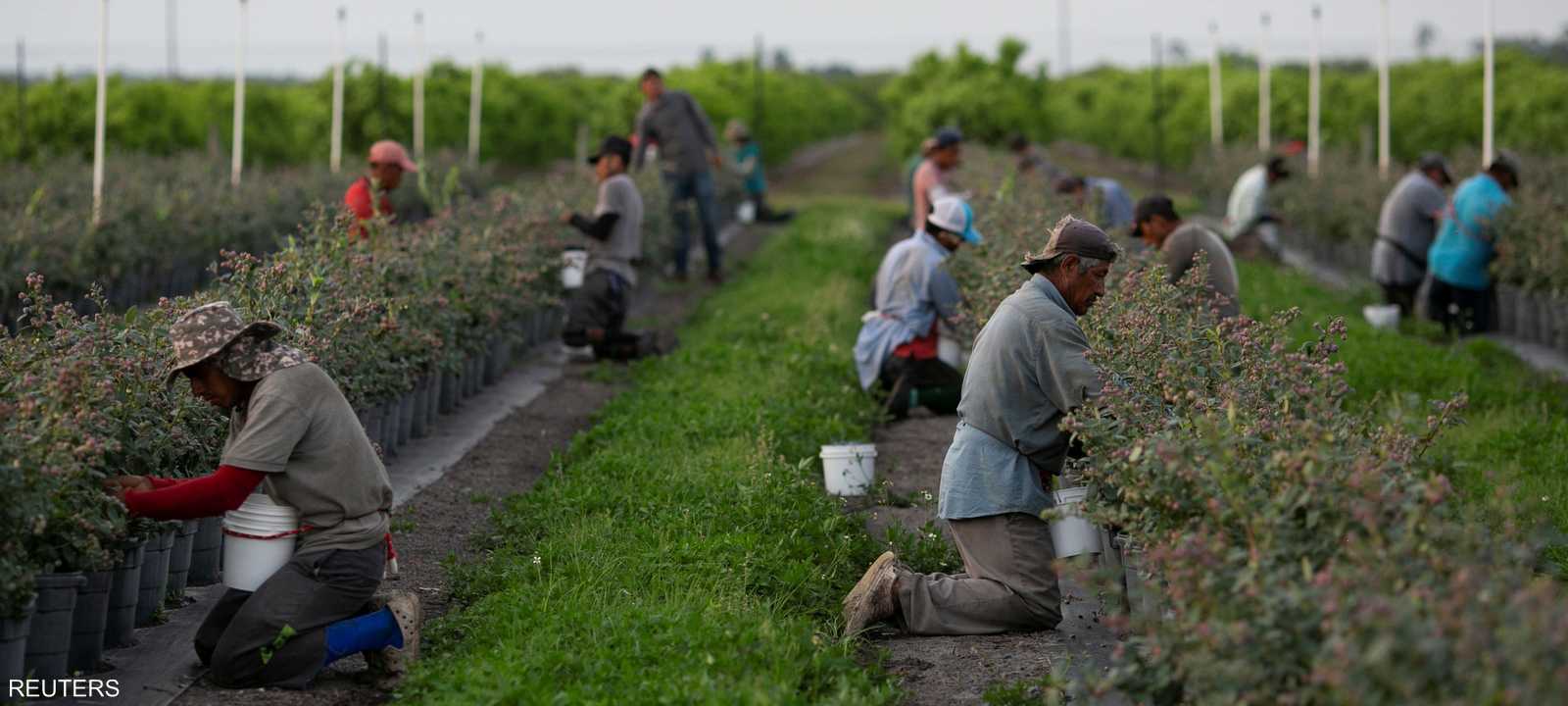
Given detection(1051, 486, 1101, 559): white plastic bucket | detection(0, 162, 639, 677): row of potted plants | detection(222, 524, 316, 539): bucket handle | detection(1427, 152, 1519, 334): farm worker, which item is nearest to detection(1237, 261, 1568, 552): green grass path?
detection(1427, 152, 1519, 334): farm worker

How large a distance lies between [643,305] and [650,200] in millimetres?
1420

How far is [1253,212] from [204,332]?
1441 centimetres

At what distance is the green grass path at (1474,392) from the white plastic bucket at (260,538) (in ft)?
11.1

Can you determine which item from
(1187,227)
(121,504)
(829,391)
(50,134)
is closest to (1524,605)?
(121,504)

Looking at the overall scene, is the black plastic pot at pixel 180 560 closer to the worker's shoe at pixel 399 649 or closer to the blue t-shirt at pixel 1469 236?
the worker's shoe at pixel 399 649

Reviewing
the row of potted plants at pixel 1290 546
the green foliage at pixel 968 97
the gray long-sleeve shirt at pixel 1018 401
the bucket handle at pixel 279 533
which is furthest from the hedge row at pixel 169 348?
the green foliage at pixel 968 97

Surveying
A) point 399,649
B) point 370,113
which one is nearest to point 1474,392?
point 399,649

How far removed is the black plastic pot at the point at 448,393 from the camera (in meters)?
9.97

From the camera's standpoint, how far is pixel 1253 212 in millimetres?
17594

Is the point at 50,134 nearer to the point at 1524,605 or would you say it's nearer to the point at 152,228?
the point at 152,228

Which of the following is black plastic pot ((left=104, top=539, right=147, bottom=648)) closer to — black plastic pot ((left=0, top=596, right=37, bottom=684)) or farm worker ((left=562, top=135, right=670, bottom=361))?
black plastic pot ((left=0, top=596, right=37, bottom=684))

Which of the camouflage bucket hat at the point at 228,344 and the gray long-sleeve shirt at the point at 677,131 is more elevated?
the gray long-sleeve shirt at the point at 677,131

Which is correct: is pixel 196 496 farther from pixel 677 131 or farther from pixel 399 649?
pixel 677 131

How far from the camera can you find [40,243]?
11898 millimetres
